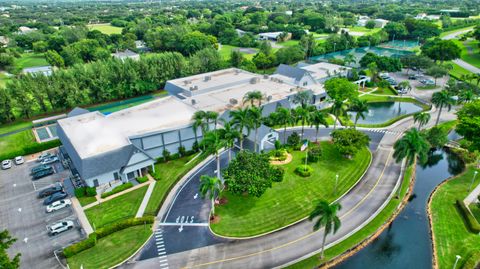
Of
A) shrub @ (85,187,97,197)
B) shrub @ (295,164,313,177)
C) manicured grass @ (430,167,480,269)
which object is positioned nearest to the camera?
manicured grass @ (430,167,480,269)

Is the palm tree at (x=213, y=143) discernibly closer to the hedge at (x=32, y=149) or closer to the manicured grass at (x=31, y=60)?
the hedge at (x=32, y=149)

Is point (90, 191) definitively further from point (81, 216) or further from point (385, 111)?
point (385, 111)

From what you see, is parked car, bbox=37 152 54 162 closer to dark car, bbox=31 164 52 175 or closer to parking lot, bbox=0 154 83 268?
parking lot, bbox=0 154 83 268

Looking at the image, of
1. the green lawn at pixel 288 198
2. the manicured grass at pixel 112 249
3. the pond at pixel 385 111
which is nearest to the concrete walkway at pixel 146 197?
the manicured grass at pixel 112 249

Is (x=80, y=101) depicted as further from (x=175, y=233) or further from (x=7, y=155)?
(x=175, y=233)

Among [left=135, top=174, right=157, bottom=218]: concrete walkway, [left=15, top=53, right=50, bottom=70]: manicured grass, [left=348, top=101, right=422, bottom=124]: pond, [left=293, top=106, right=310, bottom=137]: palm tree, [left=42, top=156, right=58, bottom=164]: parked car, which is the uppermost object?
[left=293, top=106, right=310, bottom=137]: palm tree

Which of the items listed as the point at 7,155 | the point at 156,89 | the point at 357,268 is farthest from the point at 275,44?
the point at 357,268

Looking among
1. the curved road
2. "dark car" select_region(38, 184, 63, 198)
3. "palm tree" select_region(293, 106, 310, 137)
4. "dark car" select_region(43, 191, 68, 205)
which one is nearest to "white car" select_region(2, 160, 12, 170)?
"dark car" select_region(38, 184, 63, 198)
